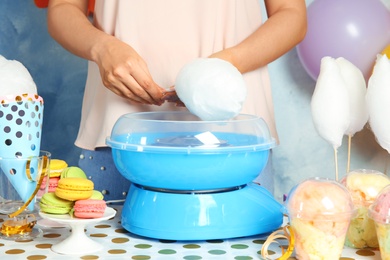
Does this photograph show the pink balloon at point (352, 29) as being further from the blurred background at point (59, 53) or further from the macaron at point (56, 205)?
the macaron at point (56, 205)

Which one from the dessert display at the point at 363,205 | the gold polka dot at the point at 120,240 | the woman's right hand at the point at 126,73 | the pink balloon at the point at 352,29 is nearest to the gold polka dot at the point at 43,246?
the gold polka dot at the point at 120,240

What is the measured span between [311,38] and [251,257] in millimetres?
1869

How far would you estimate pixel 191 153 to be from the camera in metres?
1.15

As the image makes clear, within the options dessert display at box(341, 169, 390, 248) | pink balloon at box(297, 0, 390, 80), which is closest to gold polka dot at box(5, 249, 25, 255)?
dessert display at box(341, 169, 390, 248)

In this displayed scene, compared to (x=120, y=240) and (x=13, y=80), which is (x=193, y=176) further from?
(x=13, y=80)

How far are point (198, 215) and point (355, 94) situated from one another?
38cm

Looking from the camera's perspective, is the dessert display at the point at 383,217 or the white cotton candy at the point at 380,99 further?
the white cotton candy at the point at 380,99

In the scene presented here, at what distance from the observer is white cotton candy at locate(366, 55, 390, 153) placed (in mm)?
1178

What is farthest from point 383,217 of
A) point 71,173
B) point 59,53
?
point 59,53

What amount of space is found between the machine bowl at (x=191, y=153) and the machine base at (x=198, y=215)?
20 mm

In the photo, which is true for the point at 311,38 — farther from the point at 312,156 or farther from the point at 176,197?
the point at 176,197

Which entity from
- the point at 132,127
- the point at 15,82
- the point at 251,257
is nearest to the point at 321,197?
the point at 251,257

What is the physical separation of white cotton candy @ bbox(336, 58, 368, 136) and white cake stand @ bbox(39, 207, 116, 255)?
0.50 metres

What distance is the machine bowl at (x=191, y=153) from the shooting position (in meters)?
1.16
